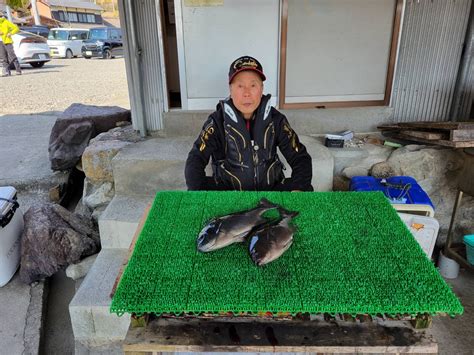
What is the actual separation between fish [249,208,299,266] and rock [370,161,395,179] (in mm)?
2623

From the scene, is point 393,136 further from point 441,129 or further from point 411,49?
point 411,49

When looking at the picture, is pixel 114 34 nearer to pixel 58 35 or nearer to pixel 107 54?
pixel 107 54

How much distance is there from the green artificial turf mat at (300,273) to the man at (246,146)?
72 cm

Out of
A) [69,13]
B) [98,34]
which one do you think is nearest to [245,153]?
[98,34]

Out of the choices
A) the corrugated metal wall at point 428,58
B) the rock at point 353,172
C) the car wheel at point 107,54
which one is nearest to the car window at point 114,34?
the car wheel at point 107,54

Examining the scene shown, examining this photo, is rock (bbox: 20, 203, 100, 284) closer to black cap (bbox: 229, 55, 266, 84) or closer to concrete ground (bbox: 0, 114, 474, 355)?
concrete ground (bbox: 0, 114, 474, 355)

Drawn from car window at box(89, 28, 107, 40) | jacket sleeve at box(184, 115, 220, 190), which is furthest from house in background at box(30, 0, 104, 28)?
jacket sleeve at box(184, 115, 220, 190)

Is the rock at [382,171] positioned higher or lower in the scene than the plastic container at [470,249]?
higher

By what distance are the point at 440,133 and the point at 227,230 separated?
2.89 meters

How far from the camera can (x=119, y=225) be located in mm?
3279

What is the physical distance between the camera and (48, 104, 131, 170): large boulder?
504 centimetres

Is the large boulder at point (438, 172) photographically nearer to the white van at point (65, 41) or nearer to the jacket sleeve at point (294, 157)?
the jacket sleeve at point (294, 157)

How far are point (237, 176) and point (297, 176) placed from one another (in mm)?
411

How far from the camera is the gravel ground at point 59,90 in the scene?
378 inches
